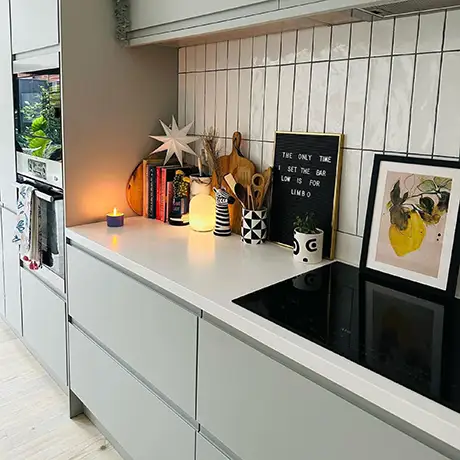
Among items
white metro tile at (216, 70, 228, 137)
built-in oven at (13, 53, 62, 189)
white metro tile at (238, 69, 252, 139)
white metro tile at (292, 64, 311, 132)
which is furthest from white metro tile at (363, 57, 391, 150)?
built-in oven at (13, 53, 62, 189)

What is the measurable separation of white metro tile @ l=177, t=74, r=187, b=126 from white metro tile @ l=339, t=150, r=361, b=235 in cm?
89

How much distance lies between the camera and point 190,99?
220cm

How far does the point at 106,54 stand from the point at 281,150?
80 centimetres

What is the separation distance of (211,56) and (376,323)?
1323 mm

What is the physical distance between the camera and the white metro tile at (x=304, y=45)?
1671 mm

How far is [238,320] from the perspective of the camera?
48.3 inches

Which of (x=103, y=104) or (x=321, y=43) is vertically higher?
(x=321, y=43)

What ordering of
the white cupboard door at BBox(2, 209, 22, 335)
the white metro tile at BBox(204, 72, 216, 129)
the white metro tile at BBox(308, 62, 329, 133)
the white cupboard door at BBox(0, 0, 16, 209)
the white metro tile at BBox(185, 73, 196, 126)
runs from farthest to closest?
the white cupboard door at BBox(2, 209, 22, 335), the white cupboard door at BBox(0, 0, 16, 209), the white metro tile at BBox(185, 73, 196, 126), the white metro tile at BBox(204, 72, 216, 129), the white metro tile at BBox(308, 62, 329, 133)

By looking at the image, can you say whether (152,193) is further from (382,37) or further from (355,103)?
(382,37)

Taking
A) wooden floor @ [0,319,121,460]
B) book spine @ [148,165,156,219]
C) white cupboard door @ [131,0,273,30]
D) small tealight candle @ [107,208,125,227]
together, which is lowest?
wooden floor @ [0,319,121,460]

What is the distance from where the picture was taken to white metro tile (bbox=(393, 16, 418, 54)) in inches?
55.2

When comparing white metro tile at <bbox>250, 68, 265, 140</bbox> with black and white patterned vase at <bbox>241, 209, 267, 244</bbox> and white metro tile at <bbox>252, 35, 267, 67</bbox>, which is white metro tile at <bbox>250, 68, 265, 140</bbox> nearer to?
white metro tile at <bbox>252, 35, 267, 67</bbox>

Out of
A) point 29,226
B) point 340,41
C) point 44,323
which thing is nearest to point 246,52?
point 340,41

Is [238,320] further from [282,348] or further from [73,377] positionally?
[73,377]
